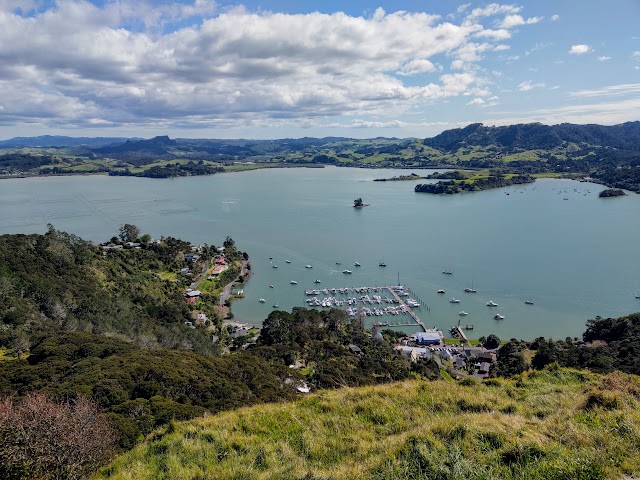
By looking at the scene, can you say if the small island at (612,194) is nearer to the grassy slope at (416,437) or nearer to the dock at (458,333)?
the dock at (458,333)

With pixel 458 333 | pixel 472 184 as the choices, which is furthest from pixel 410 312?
pixel 472 184

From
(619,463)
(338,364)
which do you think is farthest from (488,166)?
(619,463)

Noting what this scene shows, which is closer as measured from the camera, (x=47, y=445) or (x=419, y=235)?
(x=47, y=445)

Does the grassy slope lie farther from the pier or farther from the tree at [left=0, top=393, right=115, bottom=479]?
the pier

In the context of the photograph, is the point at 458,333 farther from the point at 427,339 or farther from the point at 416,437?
the point at 416,437

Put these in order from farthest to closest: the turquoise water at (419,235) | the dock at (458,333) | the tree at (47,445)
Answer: the turquoise water at (419,235)
the dock at (458,333)
the tree at (47,445)

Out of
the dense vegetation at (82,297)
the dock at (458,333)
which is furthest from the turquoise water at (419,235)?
the dense vegetation at (82,297)
